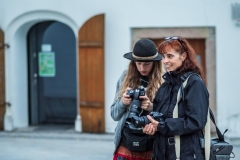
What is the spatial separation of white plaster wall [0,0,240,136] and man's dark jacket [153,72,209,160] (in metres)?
6.02

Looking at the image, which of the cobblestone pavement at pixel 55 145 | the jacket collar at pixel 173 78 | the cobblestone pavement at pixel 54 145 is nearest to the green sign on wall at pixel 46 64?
the cobblestone pavement at pixel 55 145

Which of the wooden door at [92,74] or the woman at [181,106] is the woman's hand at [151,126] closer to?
the woman at [181,106]

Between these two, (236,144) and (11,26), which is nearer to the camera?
(236,144)

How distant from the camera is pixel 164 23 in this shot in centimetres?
995

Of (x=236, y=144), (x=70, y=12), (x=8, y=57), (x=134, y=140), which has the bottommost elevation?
(x=236, y=144)

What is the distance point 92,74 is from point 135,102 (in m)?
6.15

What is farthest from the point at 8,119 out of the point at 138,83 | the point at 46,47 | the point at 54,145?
the point at 138,83

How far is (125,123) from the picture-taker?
14.8 feet

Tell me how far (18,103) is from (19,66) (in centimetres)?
72

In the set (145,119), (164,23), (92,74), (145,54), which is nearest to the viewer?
(145,119)

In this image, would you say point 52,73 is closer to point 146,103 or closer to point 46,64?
point 46,64

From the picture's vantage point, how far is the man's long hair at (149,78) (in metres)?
4.45

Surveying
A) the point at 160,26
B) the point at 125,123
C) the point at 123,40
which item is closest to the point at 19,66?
the point at 123,40

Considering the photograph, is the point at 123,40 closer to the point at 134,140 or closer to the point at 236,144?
the point at 236,144
